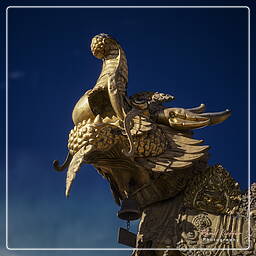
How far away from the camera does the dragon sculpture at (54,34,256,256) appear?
10.5m

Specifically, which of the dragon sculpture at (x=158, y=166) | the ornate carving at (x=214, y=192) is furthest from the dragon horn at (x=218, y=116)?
the ornate carving at (x=214, y=192)

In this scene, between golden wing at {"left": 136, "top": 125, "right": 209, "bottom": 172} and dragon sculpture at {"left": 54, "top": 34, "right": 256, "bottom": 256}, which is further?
golden wing at {"left": 136, "top": 125, "right": 209, "bottom": 172}

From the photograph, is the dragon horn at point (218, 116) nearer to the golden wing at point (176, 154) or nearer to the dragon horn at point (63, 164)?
the golden wing at point (176, 154)

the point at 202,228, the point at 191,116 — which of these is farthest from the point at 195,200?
the point at 191,116

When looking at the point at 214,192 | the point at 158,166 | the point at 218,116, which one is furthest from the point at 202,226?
the point at 218,116

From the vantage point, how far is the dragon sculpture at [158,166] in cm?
1046

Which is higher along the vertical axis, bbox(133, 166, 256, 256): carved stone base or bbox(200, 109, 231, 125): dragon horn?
bbox(200, 109, 231, 125): dragon horn

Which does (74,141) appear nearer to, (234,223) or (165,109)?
(165,109)

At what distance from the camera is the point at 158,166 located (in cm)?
1070

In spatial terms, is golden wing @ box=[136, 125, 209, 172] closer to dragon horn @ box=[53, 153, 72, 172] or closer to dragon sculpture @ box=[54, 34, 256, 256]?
dragon sculpture @ box=[54, 34, 256, 256]

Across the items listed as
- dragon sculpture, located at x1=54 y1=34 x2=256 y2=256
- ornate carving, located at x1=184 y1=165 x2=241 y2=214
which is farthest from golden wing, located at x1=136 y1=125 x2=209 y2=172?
ornate carving, located at x1=184 y1=165 x2=241 y2=214

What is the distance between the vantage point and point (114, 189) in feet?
37.6

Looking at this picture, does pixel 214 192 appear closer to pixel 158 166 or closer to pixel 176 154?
pixel 176 154

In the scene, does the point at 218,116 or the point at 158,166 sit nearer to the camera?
the point at 158,166
